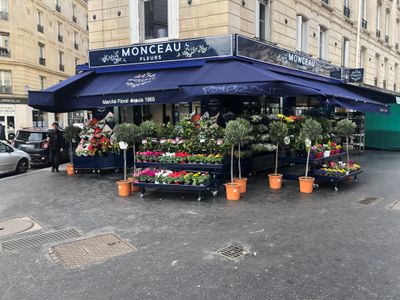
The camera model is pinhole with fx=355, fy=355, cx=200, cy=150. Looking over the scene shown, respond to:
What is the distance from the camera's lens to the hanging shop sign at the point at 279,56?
10.0 meters

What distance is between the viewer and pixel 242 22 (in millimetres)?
10719

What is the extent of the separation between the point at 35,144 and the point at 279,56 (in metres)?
10.2

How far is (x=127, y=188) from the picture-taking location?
8211 millimetres

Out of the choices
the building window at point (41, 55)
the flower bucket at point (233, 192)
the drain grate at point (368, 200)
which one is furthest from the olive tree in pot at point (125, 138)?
the building window at point (41, 55)

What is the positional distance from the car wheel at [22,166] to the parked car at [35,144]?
53.2 inches

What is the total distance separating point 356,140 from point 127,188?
545 inches

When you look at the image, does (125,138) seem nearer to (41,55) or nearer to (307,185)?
(307,185)

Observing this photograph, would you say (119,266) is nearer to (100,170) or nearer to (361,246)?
(361,246)

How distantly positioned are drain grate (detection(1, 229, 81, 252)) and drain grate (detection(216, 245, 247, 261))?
2.40 meters

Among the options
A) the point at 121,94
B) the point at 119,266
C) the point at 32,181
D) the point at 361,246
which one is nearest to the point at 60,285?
the point at 119,266

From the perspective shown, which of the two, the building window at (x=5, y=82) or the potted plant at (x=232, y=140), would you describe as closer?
the potted plant at (x=232, y=140)

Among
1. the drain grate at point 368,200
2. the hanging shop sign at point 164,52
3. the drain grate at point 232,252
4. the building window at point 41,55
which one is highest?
the building window at point 41,55

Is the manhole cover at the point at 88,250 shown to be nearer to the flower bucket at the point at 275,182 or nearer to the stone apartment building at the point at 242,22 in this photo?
the flower bucket at the point at 275,182

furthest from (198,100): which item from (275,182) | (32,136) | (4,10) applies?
(4,10)
